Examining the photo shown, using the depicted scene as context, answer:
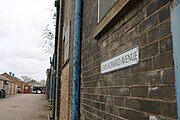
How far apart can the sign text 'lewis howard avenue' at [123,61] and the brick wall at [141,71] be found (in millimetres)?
48

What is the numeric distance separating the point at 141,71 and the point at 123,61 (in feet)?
1.16

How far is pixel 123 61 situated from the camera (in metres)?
2.15

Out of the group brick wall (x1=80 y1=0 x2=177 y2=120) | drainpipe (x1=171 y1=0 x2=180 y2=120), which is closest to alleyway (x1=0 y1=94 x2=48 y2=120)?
brick wall (x1=80 y1=0 x2=177 y2=120)

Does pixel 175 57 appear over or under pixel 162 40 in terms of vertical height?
under

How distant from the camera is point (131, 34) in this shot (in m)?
2.04

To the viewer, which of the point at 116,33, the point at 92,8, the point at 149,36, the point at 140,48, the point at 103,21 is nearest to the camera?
the point at 149,36

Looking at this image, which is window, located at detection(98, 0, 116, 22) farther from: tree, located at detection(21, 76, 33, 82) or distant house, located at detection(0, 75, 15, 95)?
tree, located at detection(21, 76, 33, 82)

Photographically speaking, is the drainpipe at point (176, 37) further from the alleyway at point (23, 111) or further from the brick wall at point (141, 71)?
the alleyway at point (23, 111)

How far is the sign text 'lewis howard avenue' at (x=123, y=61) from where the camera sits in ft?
6.26

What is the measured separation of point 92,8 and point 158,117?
2.41 metres

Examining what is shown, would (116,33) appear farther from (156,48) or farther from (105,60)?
(156,48)

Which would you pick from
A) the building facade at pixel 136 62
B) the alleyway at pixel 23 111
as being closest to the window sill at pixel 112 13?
the building facade at pixel 136 62

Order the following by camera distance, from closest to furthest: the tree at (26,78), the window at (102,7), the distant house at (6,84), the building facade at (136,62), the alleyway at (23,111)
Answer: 1. the building facade at (136,62)
2. the window at (102,7)
3. the alleyway at (23,111)
4. the distant house at (6,84)
5. the tree at (26,78)

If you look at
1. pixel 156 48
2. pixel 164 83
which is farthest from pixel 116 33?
pixel 164 83
